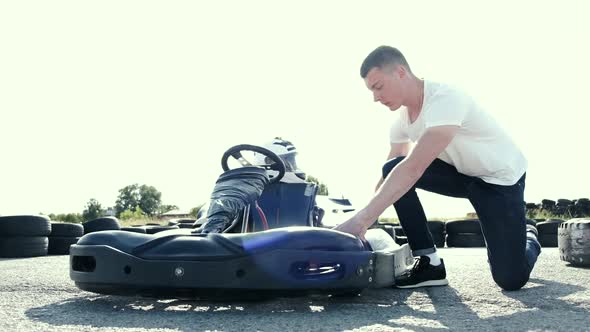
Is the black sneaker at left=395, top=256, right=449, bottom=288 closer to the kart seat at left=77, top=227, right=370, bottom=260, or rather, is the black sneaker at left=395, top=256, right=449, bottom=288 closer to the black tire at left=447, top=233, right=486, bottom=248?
the kart seat at left=77, top=227, right=370, bottom=260

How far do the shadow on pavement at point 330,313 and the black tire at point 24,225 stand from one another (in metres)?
4.51

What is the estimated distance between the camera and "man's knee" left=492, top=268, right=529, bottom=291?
329 cm

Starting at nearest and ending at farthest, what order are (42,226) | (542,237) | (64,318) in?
1. (64,318)
2. (42,226)
3. (542,237)

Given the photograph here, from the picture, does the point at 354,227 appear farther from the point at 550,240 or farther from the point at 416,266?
the point at 550,240

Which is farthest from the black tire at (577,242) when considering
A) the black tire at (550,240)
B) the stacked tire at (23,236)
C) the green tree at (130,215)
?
the green tree at (130,215)

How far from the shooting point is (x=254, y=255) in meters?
2.58

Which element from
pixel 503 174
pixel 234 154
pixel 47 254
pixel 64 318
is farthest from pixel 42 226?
pixel 503 174

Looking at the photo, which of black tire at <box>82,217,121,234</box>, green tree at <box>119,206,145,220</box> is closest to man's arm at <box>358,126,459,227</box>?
black tire at <box>82,217,121,234</box>

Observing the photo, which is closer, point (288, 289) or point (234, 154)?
point (288, 289)

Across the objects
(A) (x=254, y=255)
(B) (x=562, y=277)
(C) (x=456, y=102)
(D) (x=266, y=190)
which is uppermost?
(C) (x=456, y=102)

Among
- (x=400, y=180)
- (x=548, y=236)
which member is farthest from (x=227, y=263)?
(x=548, y=236)

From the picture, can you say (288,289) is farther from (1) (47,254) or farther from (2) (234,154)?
(1) (47,254)

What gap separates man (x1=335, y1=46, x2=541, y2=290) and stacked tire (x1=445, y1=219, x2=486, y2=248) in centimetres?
630

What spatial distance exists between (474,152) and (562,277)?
4.91 feet
